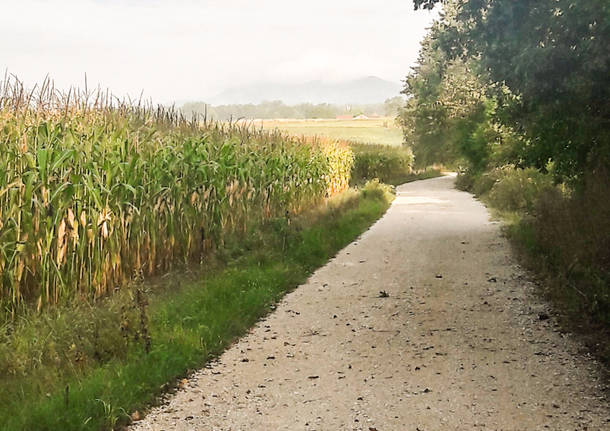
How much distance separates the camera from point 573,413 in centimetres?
477

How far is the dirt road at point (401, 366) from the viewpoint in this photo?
4742 mm

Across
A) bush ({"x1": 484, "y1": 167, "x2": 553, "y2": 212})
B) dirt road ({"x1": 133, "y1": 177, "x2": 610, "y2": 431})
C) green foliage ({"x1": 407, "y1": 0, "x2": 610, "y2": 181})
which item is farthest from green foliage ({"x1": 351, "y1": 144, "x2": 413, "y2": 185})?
dirt road ({"x1": 133, "y1": 177, "x2": 610, "y2": 431})

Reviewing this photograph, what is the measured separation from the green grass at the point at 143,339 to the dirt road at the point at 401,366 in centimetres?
25

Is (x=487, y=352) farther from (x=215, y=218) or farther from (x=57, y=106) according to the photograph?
(x=57, y=106)

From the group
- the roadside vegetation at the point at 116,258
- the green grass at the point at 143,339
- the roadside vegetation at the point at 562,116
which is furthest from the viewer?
the roadside vegetation at the point at 562,116

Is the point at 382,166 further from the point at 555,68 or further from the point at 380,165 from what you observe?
the point at 555,68

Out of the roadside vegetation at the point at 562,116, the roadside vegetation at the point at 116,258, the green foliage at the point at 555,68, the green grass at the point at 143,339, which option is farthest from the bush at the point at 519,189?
the green grass at the point at 143,339

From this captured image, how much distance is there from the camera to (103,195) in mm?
7539

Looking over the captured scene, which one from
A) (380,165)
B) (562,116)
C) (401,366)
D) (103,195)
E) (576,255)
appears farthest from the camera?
(380,165)

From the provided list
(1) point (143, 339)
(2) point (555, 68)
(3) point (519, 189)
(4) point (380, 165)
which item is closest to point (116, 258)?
(1) point (143, 339)

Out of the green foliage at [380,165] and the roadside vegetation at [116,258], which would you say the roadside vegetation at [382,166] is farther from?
the roadside vegetation at [116,258]

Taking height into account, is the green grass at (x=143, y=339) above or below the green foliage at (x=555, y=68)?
below

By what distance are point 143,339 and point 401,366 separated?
241 centimetres

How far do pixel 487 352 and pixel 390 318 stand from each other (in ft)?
5.21
